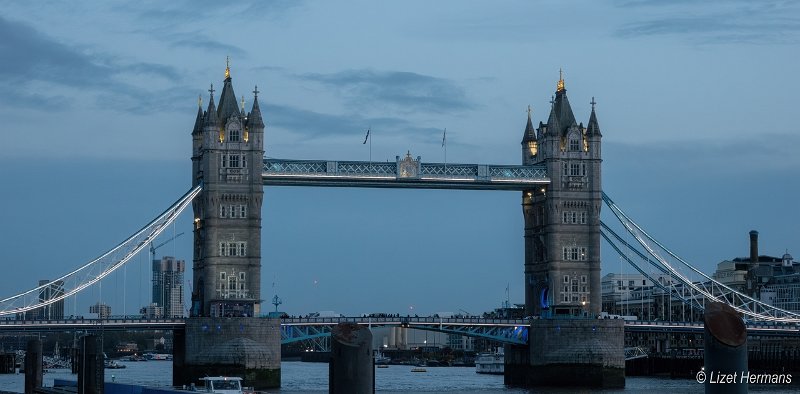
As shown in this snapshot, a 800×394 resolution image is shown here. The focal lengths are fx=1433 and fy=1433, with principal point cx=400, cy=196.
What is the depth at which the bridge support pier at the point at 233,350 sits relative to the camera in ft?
356

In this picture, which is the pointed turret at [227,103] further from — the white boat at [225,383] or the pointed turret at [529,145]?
the white boat at [225,383]

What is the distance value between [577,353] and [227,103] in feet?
115

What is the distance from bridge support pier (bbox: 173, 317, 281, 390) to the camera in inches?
4269

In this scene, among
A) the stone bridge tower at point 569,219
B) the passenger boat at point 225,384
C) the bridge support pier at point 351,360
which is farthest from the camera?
the stone bridge tower at point 569,219

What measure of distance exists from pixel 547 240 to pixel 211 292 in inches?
1152

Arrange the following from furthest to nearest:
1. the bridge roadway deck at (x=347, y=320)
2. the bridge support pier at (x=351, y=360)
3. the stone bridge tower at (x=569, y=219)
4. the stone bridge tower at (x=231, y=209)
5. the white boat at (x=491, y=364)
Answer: the white boat at (x=491, y=364)
the stone bridge tower at (x=569, y=219)
the stone bridge tower at (x=231, y=209)
the bridge roadway deck at (x=347, y=320)
the bridge support pier at (x=351, y=360)

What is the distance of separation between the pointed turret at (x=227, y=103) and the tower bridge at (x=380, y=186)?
0.11 meters

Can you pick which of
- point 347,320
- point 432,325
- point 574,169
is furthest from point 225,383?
point 574,169

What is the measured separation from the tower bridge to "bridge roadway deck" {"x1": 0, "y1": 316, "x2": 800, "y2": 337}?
24cm

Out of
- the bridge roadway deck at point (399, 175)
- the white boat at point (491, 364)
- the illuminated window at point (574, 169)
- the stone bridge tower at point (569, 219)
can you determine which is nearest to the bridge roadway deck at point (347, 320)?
the stone bridge tower at point (569, 219)

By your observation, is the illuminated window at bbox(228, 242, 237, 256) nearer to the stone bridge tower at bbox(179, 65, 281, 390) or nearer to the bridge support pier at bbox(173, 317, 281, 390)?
the stone bridge tower at bbox(179, 65, 281, 390)

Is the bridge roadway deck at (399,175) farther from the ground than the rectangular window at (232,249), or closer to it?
farther from the ground

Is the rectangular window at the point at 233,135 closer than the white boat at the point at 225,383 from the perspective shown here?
No

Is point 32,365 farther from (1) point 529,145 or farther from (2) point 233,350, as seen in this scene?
(1) point 529,145
